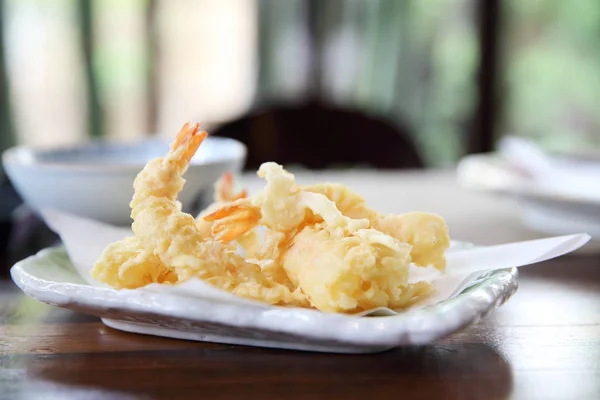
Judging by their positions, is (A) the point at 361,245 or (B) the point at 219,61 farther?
(B) the point at 219,61

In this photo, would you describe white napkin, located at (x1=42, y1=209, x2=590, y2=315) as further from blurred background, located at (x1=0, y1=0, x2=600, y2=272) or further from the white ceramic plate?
blurred background, located at (x1=0, y1=0, x2=600, y2=272)

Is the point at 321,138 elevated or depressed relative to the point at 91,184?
depressed

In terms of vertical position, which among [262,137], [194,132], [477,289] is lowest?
[262,137]

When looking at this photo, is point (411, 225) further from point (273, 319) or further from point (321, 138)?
point (321, 138)

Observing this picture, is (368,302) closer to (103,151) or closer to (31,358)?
(31,358)

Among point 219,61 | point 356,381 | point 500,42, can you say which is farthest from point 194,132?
point 500,42

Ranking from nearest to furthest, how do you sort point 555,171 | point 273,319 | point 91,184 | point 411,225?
point 273,319 → point 411,225 → point 91,184 → point 555,171

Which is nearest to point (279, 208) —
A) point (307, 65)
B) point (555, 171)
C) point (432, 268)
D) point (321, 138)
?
point (432, 268)
